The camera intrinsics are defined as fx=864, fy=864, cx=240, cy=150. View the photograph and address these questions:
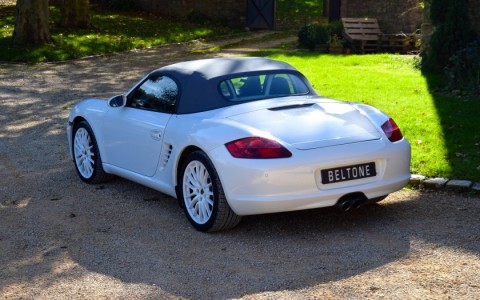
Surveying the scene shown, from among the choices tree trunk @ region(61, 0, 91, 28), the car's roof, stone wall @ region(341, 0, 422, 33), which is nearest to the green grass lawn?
the car's roof

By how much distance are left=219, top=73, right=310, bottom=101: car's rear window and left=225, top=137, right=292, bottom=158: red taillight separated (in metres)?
1.04

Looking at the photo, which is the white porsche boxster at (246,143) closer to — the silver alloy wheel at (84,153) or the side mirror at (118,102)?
the side mirror at (118,102)

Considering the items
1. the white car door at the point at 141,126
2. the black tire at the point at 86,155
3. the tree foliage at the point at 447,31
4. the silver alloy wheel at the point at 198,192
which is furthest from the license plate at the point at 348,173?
the tree foliage at the point at 447,31

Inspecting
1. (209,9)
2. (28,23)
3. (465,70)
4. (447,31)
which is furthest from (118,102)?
(209,9)

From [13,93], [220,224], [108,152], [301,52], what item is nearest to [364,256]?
[220,224]

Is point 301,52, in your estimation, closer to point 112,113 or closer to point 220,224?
point 112,113

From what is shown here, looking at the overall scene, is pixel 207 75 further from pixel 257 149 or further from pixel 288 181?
pixel 288 181

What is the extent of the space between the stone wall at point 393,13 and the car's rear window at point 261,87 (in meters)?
15.6

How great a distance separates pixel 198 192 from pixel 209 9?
25.6 meters

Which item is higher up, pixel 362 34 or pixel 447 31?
pixel 447 31

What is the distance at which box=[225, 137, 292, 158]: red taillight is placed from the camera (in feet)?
23.6

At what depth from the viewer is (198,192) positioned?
25.2 feet

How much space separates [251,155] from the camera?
720 cm

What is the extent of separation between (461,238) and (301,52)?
1565 centimetres
